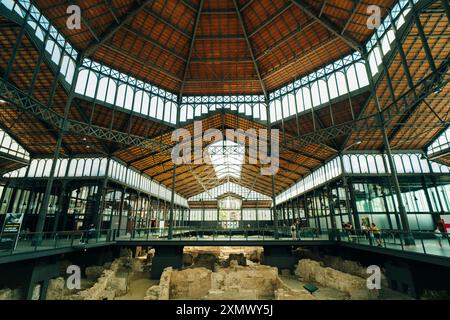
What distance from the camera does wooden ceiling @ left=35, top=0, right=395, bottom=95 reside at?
18469 millimetres

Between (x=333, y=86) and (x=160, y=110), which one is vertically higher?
(x=333, y=86)

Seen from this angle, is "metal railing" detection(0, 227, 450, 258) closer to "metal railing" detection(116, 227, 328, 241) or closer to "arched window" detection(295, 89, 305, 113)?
"metal railing" detection(116, 227, 328, 241)

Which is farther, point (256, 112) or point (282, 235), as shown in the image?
point (256, 112)

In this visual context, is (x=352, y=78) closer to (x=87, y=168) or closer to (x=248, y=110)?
(x=248, y=110)

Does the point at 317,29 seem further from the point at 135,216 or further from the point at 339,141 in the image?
the point at 135,216

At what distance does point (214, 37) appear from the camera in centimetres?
2242

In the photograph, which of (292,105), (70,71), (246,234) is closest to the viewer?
(70,71)

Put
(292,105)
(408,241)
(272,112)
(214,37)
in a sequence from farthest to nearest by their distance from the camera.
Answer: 1. (272,112)
2. (292,105)
3. (214,37)
4. (408,241)

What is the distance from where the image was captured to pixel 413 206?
85.4ft

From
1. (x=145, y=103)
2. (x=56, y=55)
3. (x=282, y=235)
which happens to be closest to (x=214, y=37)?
(x=145, y=103)

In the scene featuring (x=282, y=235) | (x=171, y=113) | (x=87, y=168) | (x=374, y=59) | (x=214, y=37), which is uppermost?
(x=214, y=37)

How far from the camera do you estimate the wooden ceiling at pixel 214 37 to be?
1847cm

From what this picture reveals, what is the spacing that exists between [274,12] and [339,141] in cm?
1604

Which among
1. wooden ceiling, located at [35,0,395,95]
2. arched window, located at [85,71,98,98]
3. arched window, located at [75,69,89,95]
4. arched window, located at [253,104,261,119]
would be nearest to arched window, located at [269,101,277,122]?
arched window, located at [253,104,261,119]
